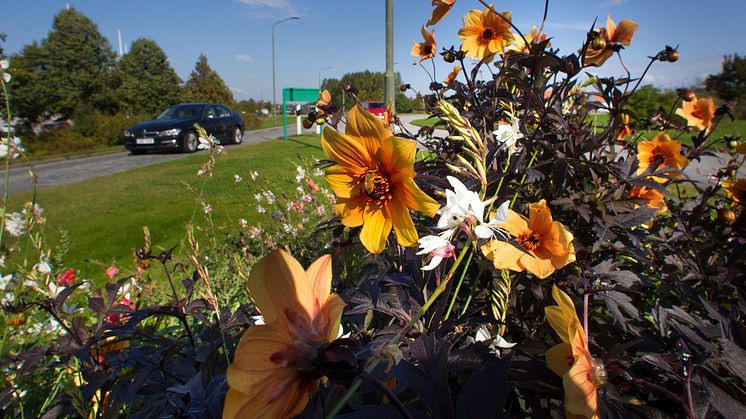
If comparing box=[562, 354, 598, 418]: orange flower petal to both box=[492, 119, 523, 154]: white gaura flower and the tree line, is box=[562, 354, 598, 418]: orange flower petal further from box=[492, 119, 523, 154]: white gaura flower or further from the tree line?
the tree line

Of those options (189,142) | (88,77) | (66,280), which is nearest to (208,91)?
(88,77)

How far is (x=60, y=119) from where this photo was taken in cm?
2167

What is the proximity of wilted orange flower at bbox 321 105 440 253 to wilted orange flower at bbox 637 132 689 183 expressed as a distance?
119 cm

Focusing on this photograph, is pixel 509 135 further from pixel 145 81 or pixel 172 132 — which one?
pixel 145 81

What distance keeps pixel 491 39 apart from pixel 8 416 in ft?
6.56

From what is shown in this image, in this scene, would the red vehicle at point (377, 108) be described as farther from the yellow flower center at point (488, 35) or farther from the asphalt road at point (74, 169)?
the asphalt road at point (74, 169)

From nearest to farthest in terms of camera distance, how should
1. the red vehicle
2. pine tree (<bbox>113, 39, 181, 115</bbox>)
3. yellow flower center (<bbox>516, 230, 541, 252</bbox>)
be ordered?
yellow flower center (<bbox>516, 230, 541, 252</bbox>) → the red vehicle → pine tree (<bbox>113, 39, 181, 115</bbox>)

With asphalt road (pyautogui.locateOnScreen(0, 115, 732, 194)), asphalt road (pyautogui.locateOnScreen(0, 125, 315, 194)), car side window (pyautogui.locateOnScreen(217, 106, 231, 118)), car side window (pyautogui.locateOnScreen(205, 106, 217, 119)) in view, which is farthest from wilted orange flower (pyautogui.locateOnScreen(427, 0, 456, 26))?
car side window (pyautogui.locateOnScreen(217, 106, 231, 118))

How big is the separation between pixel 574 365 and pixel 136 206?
6090mm

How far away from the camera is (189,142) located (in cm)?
1133

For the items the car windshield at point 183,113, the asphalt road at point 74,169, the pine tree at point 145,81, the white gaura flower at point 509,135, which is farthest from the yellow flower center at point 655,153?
the pine tree at point 145,81

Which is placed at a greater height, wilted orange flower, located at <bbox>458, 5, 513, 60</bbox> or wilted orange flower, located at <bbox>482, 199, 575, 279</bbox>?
wilted orange flower, located at <bbox>458, 5, 513, 60</bbox>

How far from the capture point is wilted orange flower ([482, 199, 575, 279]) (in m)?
0.63

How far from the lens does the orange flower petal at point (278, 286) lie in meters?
0.38
